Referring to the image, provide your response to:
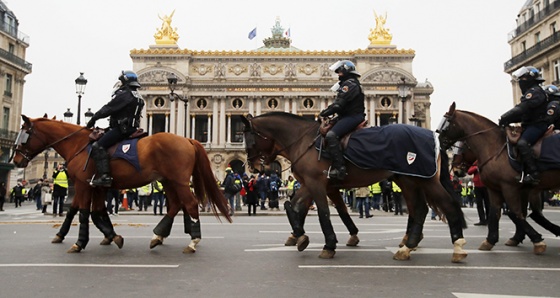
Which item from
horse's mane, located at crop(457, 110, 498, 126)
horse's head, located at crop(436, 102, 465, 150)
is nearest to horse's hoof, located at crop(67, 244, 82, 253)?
horse's head, located at crop(436, 102, 465, 150)

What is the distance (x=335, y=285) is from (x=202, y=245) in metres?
3.77

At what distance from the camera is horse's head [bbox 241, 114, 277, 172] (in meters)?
7.66

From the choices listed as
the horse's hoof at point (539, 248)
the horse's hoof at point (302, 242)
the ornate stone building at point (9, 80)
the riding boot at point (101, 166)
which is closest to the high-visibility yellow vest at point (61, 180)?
the riding boot at point (101, 166)

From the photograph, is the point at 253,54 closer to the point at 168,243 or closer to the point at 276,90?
the point at 276,90

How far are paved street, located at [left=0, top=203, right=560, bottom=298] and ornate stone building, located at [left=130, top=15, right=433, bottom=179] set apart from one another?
54501mm

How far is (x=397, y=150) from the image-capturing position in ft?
21.9

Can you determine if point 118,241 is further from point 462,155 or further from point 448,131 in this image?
point 462,155

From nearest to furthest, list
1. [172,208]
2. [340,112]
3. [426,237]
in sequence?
1. [340,112]
2. [172,208]
3. [426,237]

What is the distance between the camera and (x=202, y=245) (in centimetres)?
792

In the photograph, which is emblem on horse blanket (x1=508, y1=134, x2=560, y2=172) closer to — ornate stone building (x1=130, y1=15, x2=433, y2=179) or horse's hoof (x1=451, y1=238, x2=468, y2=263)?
horse's hoof (x1=451, y1=238, x2=468, y2=263)

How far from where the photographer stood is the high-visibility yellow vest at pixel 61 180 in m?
16.9

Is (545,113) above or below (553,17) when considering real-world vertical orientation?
below

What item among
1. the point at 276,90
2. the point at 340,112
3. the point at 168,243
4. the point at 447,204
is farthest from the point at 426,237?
the point at 276,90

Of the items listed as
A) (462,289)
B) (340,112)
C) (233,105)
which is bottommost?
(462,289)
